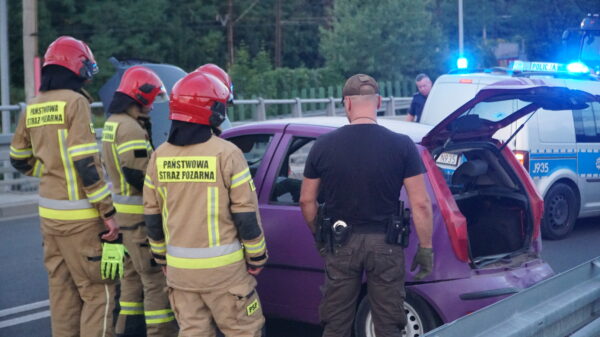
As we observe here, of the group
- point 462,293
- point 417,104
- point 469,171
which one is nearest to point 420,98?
point 417,104

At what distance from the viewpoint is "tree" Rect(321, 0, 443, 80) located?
2030 inches

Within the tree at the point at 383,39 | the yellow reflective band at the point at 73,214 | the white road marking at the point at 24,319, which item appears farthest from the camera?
the tree at the point at 383,39

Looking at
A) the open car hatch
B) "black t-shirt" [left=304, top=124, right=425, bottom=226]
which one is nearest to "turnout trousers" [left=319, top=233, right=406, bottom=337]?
"black t-shirt" [left=304, top=124, right=425, bottom=226]

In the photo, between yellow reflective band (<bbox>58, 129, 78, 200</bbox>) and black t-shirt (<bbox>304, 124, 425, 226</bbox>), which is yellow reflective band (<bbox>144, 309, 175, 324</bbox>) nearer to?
yellow reflective band (<bbox>58, 129, 78, 200</bbox>)

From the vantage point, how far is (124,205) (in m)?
5.25

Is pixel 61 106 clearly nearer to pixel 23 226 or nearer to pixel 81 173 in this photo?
pixel 81 173

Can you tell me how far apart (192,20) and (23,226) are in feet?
152

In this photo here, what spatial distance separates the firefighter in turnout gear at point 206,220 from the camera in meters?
4.03

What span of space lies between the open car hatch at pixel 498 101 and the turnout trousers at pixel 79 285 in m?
2.11

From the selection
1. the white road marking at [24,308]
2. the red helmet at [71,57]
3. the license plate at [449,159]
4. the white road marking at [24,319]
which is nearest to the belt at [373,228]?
the license plate at [449,159]

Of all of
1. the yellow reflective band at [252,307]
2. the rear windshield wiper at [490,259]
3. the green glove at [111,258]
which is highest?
the green glove at [111,258]

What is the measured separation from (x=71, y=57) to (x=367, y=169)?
196 cm

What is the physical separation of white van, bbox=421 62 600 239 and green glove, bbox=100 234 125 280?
5.51 m

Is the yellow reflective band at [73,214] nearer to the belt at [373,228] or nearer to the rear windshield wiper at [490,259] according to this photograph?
the belt at [373,228]
